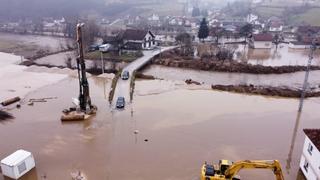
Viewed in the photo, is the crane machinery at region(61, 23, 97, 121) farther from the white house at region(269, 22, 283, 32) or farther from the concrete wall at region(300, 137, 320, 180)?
the white house at region(269, 22, 283, 32)

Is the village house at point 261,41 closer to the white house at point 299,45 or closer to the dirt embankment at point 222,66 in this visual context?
the white house at point 299,45

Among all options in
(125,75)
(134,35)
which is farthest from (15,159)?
(134,35)

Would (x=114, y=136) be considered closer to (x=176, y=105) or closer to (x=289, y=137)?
(x=176, y=105)

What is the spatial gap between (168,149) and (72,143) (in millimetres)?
5486

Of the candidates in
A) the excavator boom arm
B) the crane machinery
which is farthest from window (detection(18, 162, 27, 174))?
the excavator boom arm

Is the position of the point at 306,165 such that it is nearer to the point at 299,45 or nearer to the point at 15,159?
the point at 15,159

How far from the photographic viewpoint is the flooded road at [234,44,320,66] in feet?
116

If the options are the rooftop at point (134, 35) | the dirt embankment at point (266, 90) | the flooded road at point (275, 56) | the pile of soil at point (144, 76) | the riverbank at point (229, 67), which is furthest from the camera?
the rooftop at point (134, 35)

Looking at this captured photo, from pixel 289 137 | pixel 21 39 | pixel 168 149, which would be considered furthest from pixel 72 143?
pixel 21 39

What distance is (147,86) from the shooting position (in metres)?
26.6

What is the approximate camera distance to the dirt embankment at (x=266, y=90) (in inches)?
955

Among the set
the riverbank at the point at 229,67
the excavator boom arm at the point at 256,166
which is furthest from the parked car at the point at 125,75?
the excavator boom arm at the point at 256,166

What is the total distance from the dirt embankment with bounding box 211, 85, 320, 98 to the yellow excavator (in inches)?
512

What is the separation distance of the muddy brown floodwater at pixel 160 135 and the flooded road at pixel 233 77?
4.25 metres
